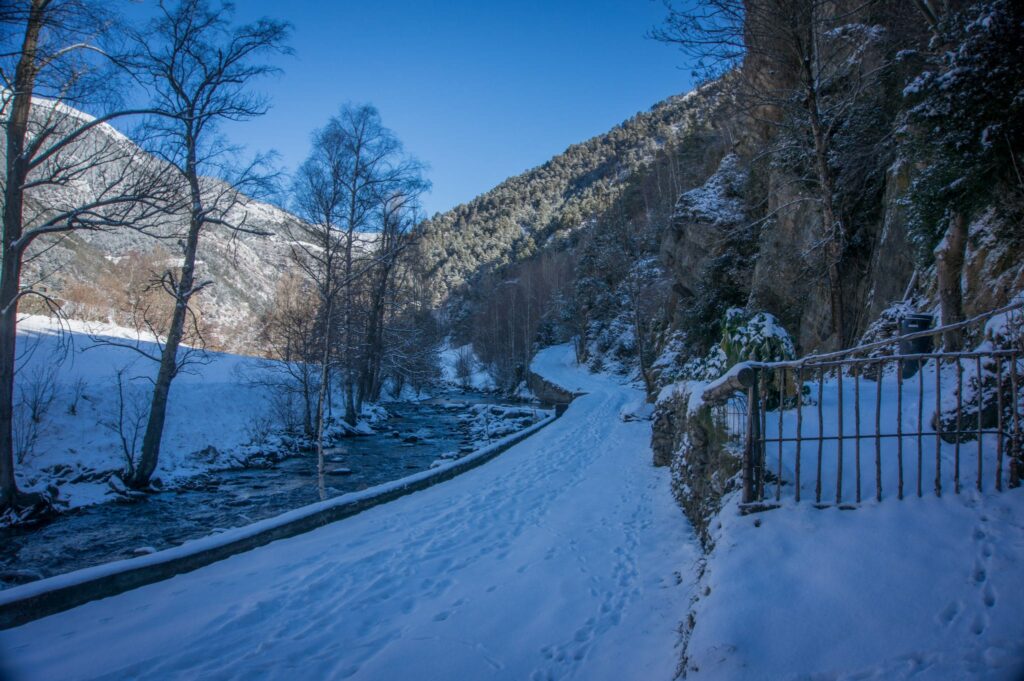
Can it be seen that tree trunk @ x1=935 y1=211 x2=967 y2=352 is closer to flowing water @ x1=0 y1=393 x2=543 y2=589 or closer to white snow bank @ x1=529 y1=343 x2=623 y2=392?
flowing water @ x1=0 y1=393 x2=543 y2=589

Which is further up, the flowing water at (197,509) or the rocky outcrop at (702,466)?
the rocky outcrop at (702,466)

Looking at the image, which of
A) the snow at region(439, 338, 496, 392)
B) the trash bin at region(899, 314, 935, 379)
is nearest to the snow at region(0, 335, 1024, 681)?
the trash bin at region(899, 314, 935, 379)

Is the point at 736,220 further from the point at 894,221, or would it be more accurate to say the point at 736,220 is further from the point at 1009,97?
the point at 1009,97

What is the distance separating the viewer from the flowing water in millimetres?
6309

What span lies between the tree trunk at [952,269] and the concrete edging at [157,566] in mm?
7829

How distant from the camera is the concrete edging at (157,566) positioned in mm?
3242

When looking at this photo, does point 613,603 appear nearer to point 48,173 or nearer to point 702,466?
point 702,466

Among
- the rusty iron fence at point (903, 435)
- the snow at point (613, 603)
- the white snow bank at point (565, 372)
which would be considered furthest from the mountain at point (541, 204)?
the rusty iron fence at point (903, 435)

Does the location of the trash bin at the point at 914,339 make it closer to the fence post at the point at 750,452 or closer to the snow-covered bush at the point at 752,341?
the snow-covered bush at the point at 752,341

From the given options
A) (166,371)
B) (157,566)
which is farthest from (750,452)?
(166,371)

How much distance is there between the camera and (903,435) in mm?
3430

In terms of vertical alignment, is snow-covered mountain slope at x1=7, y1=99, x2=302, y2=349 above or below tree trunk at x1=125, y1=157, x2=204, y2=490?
above

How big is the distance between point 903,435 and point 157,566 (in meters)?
6.22

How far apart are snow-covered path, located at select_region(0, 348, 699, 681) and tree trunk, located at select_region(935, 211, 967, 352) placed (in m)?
4.31
